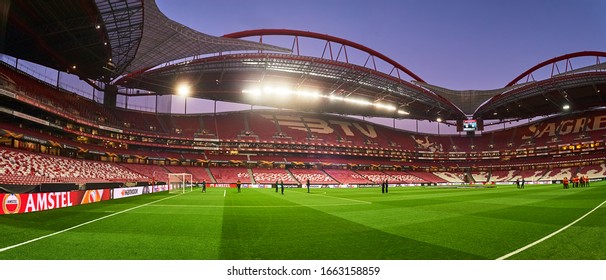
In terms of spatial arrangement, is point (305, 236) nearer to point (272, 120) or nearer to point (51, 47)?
point (51, 47)

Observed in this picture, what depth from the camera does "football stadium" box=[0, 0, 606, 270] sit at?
8859 millimetres

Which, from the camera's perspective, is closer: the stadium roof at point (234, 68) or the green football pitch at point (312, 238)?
the green football pitch at point (312, 238)

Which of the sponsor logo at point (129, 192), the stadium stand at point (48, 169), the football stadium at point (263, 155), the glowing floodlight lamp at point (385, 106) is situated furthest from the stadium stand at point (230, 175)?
the glowing floodlight lamp at point (385, 106)

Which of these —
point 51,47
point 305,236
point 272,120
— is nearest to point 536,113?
point 272,120

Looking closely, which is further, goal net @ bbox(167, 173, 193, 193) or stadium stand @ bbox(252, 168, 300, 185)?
stadium stand @ bbox(252, 168, 300, 185)

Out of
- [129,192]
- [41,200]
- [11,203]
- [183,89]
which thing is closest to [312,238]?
[11,203]

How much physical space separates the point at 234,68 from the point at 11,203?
1523 inches

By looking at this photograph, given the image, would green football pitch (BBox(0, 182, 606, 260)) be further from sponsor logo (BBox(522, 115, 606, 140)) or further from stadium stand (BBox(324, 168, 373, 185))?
sponsor logo (BBox(522, 115, 606, 140))

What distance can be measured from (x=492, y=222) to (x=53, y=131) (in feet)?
176

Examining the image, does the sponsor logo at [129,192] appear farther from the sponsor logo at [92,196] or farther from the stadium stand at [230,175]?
the stadium stand at [230,175]

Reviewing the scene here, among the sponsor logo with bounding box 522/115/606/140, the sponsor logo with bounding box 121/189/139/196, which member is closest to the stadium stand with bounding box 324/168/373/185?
the sponsor logo with bounding box 121/189/139/196

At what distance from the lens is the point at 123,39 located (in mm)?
35812

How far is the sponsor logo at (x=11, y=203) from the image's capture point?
48.5 ft

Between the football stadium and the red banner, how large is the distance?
8 centimetres
